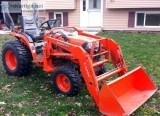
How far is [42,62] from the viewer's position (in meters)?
5.61

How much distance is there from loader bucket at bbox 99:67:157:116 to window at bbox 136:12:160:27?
9.83 metres

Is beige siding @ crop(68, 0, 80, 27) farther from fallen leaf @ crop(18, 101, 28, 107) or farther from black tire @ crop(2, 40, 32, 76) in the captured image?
fallen leaf @ crop(18, 101, 28, 107)

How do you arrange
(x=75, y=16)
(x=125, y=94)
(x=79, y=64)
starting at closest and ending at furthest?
(x=125, y=94) < (x=79, y=64) < (x=75, y=16)

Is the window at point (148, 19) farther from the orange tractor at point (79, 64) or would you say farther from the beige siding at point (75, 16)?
the orange tractor at point (79, 64)

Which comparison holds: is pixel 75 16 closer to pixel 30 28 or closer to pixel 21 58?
pixel 30 28

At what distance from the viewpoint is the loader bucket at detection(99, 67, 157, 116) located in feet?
13.4

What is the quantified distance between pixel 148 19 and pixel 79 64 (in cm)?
1040

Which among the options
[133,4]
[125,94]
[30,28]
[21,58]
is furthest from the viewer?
[133,4]

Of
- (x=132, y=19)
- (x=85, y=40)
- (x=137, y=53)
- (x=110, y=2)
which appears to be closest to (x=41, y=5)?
(x=110, y=2)

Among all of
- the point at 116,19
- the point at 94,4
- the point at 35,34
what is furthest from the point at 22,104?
the point at 94,4

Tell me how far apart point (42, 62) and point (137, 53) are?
415 centimetres

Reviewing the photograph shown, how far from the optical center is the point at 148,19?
14.3 m

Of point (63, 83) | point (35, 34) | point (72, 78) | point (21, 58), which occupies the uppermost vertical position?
point (35, 34)

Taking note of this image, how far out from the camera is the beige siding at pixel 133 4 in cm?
1360
